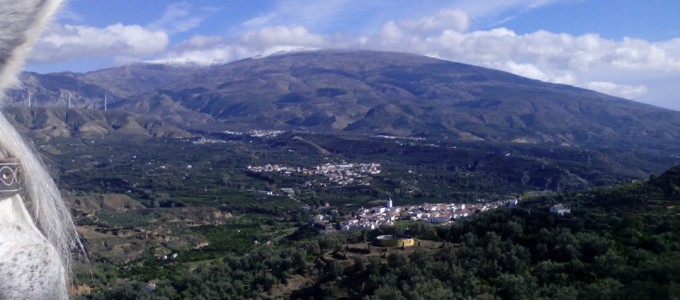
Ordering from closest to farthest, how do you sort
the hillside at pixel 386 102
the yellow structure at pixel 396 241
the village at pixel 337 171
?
1. the yellow structure at pixel 396 241
2. the village at pixel 337 171
3. the hillside at pixel 386 102

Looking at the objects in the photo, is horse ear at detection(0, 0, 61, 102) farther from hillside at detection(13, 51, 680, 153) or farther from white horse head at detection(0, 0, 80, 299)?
hillside at detection(13, 51, 680, 153)

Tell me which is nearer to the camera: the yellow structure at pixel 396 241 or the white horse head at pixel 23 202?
the white horse head at pixel 23 202

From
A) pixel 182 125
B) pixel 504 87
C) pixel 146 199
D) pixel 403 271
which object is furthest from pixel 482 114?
pixel 403 271

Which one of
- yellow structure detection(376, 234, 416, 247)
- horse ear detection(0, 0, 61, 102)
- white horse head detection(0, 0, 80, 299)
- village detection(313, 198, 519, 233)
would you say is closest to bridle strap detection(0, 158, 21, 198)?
white horse head detection(0, 0, 80, 299)

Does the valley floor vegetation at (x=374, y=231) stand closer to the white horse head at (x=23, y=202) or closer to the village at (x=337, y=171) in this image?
the white horse head at (x=23, y=202)

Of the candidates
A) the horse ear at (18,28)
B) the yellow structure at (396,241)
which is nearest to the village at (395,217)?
the yellow structure at (396,241)

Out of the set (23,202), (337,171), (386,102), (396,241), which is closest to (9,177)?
(23,202)

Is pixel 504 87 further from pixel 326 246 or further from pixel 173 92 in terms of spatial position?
pixel 326 246
